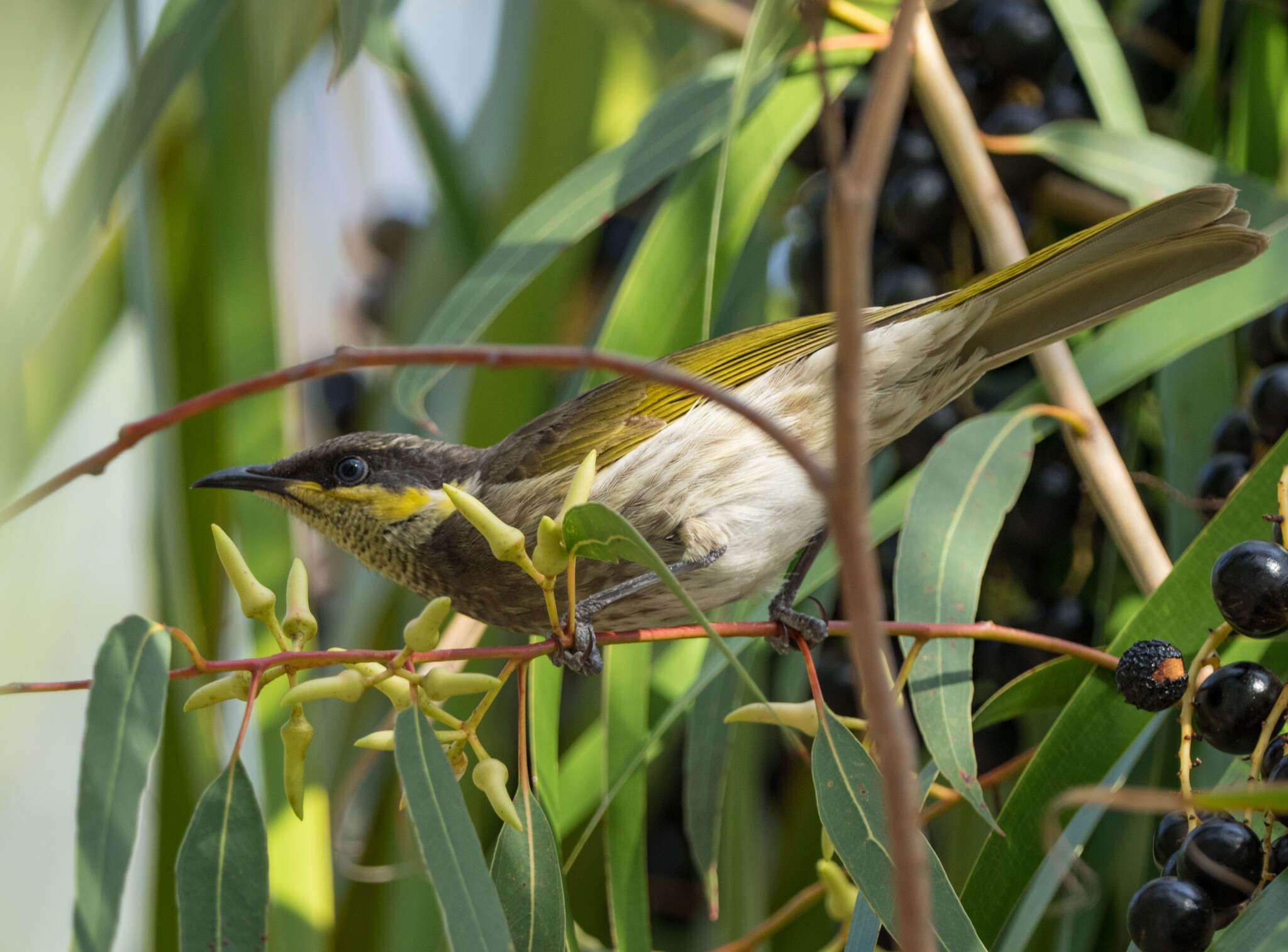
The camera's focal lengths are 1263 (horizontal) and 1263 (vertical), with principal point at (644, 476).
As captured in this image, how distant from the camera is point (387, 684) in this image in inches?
47.3

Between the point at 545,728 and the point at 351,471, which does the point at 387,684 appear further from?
the point at 351,471

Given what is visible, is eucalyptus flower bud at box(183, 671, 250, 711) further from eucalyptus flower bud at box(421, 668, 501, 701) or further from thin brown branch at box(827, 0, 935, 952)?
thin brown branch at box(827, 0, 935, 952)

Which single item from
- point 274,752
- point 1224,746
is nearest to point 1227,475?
point 1224,746

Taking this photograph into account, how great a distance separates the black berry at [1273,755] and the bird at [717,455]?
539mm

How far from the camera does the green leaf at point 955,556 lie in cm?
147

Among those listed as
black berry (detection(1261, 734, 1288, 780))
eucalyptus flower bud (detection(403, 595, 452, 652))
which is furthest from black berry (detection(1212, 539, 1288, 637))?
eucalyptus flower bud (detection(403, 595, 452, 652))

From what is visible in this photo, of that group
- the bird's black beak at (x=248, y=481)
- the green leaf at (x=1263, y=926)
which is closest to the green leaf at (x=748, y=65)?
the bird's black beak at (x=248, y=481)

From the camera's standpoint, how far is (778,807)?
2779 millimetres

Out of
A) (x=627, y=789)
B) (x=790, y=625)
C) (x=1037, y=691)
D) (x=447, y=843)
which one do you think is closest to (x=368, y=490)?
(x=627, y=789)

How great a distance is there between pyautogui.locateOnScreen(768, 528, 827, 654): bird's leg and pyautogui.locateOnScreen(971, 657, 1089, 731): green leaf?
236mm

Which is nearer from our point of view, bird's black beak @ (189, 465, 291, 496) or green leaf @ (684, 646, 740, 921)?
green leaf @ (684, 646, 740, 921)

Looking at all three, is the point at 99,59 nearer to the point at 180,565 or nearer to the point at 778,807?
the point at 180,565

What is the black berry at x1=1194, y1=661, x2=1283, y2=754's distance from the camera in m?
1.26

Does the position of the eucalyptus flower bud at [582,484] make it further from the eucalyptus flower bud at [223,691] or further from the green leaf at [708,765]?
the green leaf at [708,765]
